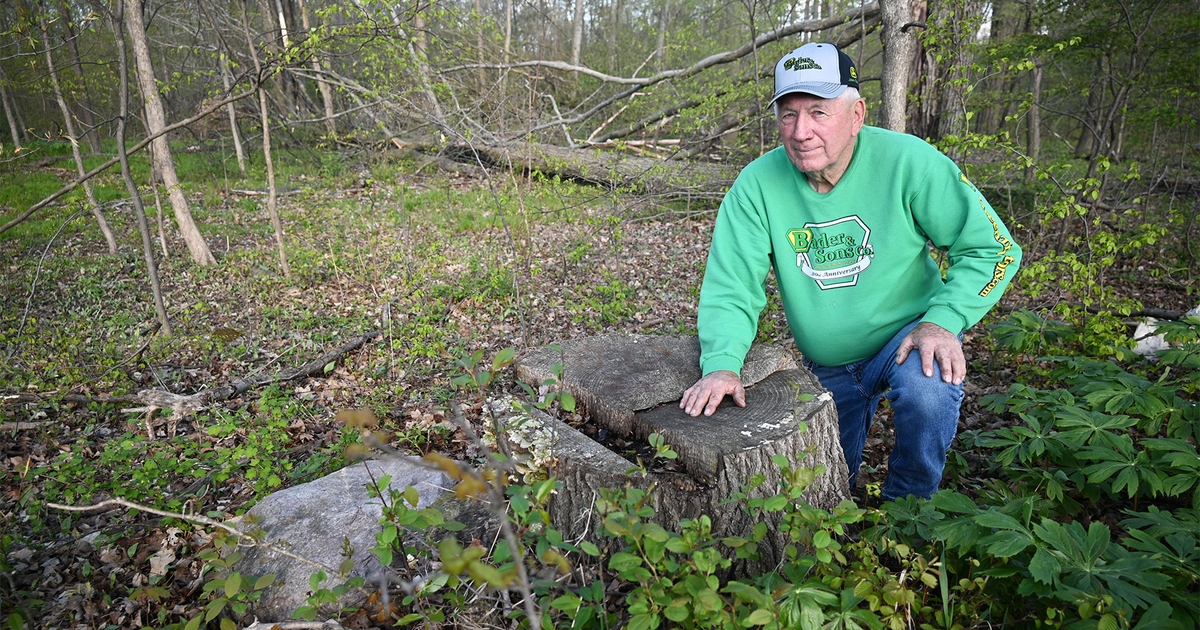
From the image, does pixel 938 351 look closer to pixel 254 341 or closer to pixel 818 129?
pixel 818 129

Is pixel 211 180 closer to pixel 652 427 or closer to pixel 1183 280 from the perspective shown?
pixel 652 427

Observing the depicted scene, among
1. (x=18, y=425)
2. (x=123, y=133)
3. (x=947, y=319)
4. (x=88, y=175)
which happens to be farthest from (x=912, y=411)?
(x=123, y=133)

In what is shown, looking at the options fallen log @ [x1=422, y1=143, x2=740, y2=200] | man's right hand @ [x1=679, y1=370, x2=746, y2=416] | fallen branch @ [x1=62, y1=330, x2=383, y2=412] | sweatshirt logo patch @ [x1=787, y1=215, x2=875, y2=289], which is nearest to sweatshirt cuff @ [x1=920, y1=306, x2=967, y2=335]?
sweatshirt logo patch @ [x1=787, y1=215, x2=875, y2=289]

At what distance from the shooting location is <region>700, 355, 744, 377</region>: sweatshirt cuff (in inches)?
92.9

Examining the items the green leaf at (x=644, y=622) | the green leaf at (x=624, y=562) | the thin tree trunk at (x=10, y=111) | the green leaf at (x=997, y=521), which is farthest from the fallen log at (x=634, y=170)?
the thin tree trunk at (x=10, y=111)

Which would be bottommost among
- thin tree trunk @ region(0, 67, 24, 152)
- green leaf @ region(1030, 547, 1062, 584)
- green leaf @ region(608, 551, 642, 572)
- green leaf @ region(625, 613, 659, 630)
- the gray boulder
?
the gray boulder

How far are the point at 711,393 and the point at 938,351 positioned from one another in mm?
849

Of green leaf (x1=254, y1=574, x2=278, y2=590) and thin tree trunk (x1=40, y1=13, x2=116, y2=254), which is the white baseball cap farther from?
thin tree trunk (x1=40, y1=13, x2=116, y2=254)

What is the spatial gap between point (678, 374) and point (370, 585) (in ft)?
4.59

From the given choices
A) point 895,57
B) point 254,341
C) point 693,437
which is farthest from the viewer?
point 254,341

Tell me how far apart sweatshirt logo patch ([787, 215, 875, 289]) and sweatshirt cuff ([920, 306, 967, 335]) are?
32 cm

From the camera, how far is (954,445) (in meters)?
3.20

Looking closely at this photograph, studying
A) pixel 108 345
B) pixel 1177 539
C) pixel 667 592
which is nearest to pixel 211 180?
pixel 108 345

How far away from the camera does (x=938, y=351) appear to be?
2.26 metres
